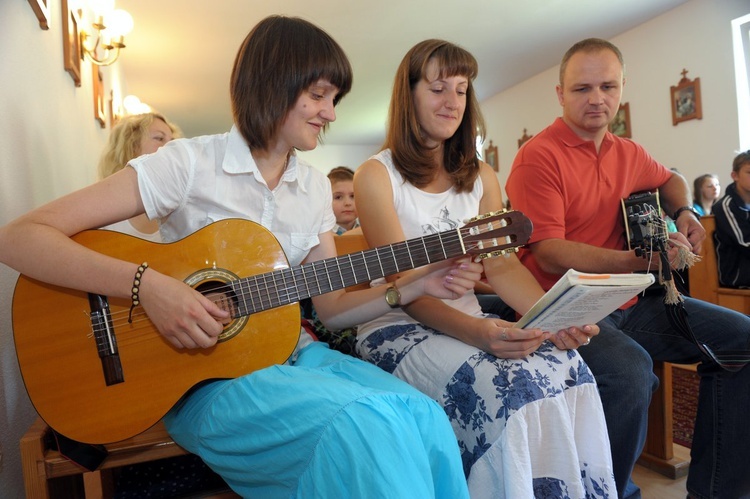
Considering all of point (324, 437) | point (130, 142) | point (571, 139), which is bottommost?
point (324, 437)

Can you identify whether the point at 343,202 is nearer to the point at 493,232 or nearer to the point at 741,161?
the point at 493,232

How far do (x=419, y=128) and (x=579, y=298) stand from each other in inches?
32.2

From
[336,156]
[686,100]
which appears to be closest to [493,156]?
[686,100]

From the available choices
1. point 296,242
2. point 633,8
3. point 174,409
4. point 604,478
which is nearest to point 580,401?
point 604,478

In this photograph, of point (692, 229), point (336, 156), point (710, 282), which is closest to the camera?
point (692, 229)

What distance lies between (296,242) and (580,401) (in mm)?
794

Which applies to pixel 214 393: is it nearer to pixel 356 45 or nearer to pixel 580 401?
pixel 580 401

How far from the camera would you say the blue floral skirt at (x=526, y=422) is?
1.18 meters

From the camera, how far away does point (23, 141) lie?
1.61 m

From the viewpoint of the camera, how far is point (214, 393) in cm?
114

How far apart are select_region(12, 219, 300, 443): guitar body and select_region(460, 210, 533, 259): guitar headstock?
→ 1.45ft

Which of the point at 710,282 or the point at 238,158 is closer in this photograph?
the point at 238,158

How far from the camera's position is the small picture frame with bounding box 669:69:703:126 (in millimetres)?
6301

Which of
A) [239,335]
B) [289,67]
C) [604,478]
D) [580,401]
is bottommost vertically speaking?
[604,478]
